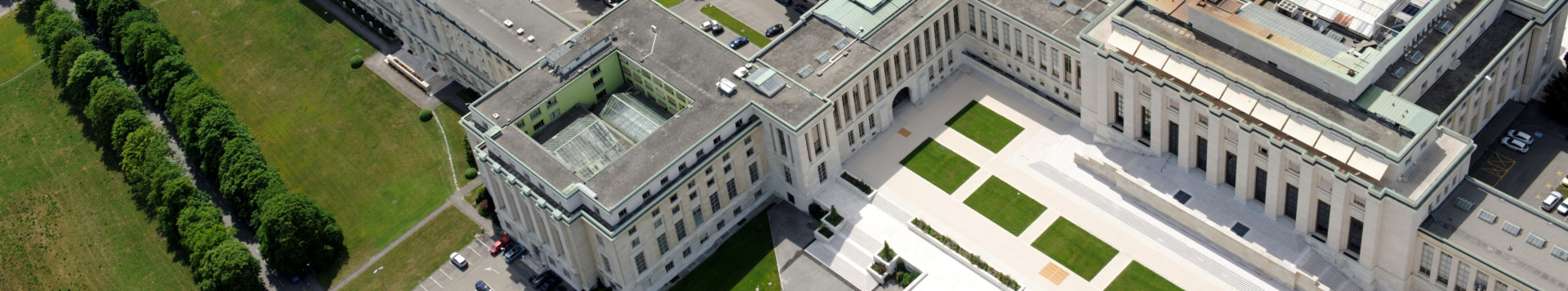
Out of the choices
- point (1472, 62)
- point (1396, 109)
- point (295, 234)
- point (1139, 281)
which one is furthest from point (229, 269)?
point (1472, 62)

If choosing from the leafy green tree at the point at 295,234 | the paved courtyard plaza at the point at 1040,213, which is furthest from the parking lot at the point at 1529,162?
the leafy green tree at the point at 295,234

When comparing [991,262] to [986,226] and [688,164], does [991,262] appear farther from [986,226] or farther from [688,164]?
[688,164]

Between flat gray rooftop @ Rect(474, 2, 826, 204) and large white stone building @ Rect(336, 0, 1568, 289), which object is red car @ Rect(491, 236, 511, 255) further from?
flat gray rooftop @ Rect(474, 2, 826, 204)

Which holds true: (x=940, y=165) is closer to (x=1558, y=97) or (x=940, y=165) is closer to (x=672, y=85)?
(x=672, y=85)

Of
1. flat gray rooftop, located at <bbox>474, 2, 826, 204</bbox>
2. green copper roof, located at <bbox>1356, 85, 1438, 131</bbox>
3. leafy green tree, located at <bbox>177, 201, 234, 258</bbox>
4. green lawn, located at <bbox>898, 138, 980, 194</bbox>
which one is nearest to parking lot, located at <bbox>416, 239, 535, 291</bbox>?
flat gray rooftop, located at <bbox>474, 2, 826, 204</bbox>

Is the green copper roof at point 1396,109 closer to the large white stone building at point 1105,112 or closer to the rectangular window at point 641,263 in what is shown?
the large white stone building at point 1105,112

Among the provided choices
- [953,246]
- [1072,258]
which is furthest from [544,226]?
[1072,258]
